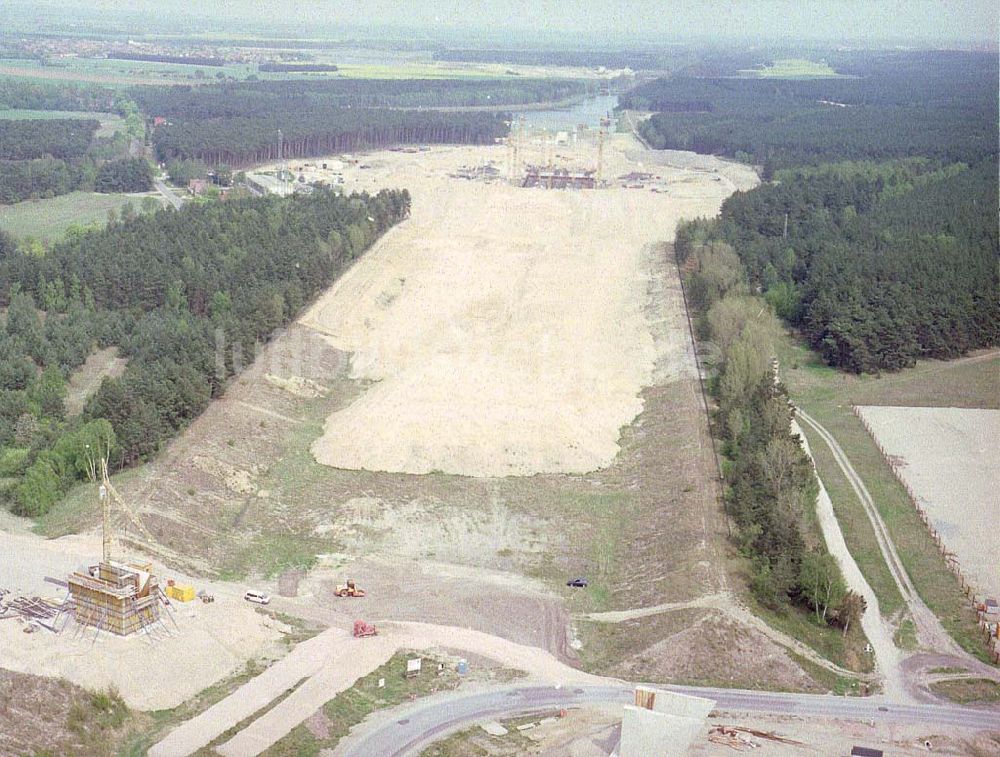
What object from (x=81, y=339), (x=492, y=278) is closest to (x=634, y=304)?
(x=492, y=278)

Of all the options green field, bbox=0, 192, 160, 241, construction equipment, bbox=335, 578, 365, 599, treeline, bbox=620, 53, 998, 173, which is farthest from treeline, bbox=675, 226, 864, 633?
green field, bbox=0, 192, 160, 241

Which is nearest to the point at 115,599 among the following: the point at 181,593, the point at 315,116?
the point at 181,593

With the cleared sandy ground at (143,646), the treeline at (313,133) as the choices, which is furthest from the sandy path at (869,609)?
the treeline at (313,133)

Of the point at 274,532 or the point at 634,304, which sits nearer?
the point at 274,532

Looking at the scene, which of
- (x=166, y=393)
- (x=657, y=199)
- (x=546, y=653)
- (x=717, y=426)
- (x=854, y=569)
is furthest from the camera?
(x=657, y=199)

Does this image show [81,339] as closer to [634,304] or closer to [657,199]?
[634,304]

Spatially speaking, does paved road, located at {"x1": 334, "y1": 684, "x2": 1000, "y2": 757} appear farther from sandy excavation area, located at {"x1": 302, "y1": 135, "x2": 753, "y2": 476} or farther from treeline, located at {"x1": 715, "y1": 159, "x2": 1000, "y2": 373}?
treeline, located at {"x1": 715, "y1": 159, "x2": 1000, "y2": 373}
